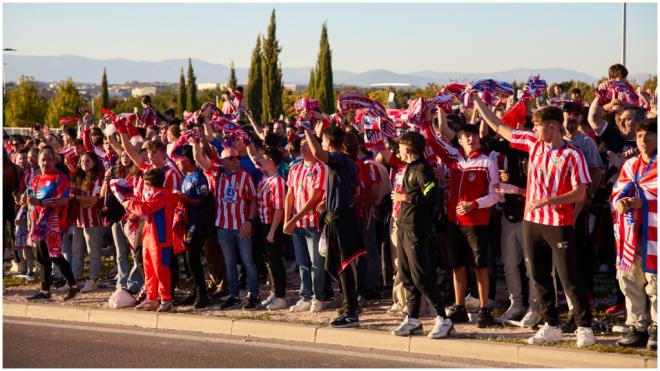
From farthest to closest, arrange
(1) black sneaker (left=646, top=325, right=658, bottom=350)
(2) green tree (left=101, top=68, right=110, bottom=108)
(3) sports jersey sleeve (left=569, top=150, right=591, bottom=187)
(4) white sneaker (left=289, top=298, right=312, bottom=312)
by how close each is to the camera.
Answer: (2) green tree (left=101, top=68, right=110, bottom=108), (4) white sneaker (left=289, top=298, right=312, bottom=312), (3) sports jersey sleeve (left=569, top=150, right=591, bottom=187), (1) black sneaker (left=646, top=325, right=658, bottom=350)

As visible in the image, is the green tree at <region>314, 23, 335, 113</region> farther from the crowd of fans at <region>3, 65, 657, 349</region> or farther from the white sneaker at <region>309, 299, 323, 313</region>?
the white sneaker at <region>309, 299, 323, 313</region>

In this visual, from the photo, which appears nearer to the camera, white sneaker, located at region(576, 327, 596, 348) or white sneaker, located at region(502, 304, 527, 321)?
white sneaker, located at region(576, 327, 596, 348)

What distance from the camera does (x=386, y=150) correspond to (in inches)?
377

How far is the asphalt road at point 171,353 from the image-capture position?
7.85 m

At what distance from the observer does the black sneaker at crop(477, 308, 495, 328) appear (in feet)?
28.8

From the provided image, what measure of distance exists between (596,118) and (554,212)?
6.53ft

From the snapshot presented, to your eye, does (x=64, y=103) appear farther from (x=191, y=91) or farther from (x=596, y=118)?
(x=596, y=118)

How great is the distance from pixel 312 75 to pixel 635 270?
49.3 metres

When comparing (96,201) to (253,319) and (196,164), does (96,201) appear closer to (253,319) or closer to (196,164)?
(196,164)

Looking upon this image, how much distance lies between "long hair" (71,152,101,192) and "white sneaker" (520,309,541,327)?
5.49 meters

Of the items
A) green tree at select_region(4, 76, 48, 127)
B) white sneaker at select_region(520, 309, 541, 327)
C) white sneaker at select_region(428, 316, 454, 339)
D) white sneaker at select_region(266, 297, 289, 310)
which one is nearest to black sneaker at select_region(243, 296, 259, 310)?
white sneaker at select_region(266, 297, 289, 310)

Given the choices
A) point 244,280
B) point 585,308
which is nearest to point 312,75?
point 244,280

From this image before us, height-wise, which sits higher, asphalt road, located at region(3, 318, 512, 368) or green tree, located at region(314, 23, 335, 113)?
green tree, located at region(314, 23, 335, 113)

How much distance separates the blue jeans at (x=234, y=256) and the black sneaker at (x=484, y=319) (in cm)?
255
